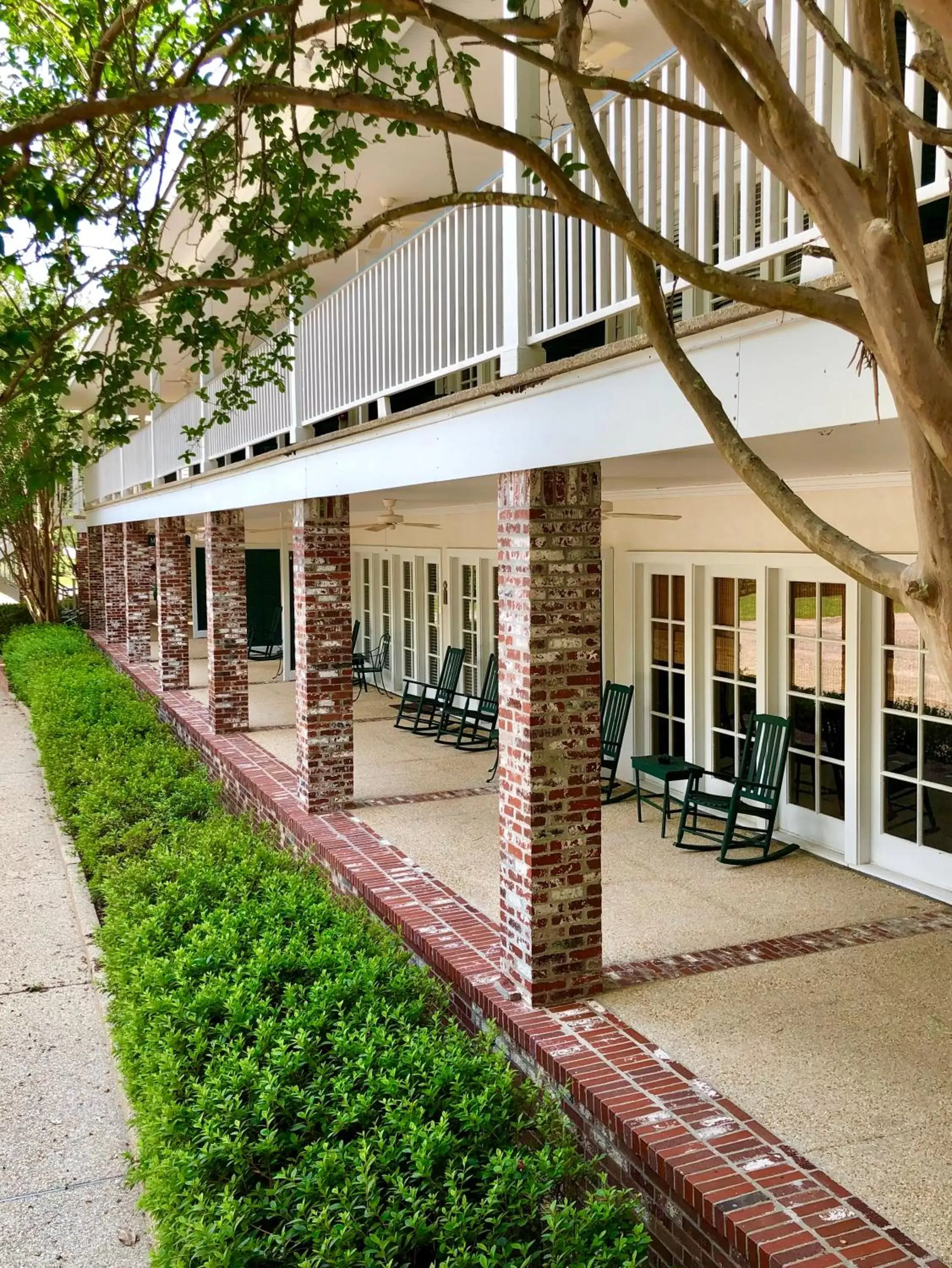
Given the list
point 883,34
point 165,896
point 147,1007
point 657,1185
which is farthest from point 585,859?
point 883,34

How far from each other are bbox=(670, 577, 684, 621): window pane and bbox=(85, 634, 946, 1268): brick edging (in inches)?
140

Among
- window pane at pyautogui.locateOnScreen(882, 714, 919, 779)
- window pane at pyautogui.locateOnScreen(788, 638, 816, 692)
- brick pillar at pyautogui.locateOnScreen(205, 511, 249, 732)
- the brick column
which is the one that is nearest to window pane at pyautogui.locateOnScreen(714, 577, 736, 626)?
window pane at pyautogui.locateOnScreen(788, 638, 816, 692)

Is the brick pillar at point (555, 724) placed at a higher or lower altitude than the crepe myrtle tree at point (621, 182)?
lower

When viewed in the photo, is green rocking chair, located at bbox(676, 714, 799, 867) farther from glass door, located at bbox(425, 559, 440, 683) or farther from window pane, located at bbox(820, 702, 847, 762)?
glass door, located at bbox(425, 559, 440, 683)

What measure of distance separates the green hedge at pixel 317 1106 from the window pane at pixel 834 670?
3.50 metres

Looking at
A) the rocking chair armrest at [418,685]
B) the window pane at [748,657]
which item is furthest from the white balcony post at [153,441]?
the window pane at [748,657]

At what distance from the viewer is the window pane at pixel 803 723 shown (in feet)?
26.0

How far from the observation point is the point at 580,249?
16.5ft

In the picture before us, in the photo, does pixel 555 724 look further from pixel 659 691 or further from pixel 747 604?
pixel 659 691

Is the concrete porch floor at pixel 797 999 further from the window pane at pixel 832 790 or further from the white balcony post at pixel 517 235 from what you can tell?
the white balcony post at pixel 517 235

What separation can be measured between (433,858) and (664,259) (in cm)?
593

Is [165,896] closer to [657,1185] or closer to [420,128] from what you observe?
[657,1185]

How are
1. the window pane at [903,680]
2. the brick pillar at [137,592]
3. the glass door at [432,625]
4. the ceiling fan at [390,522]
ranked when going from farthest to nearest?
the brick pillar at [137,592], the glass door at [432,625], the ceiling fan at [390,522], the window pane at [903,680]

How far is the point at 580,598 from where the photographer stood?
18.4 feet
